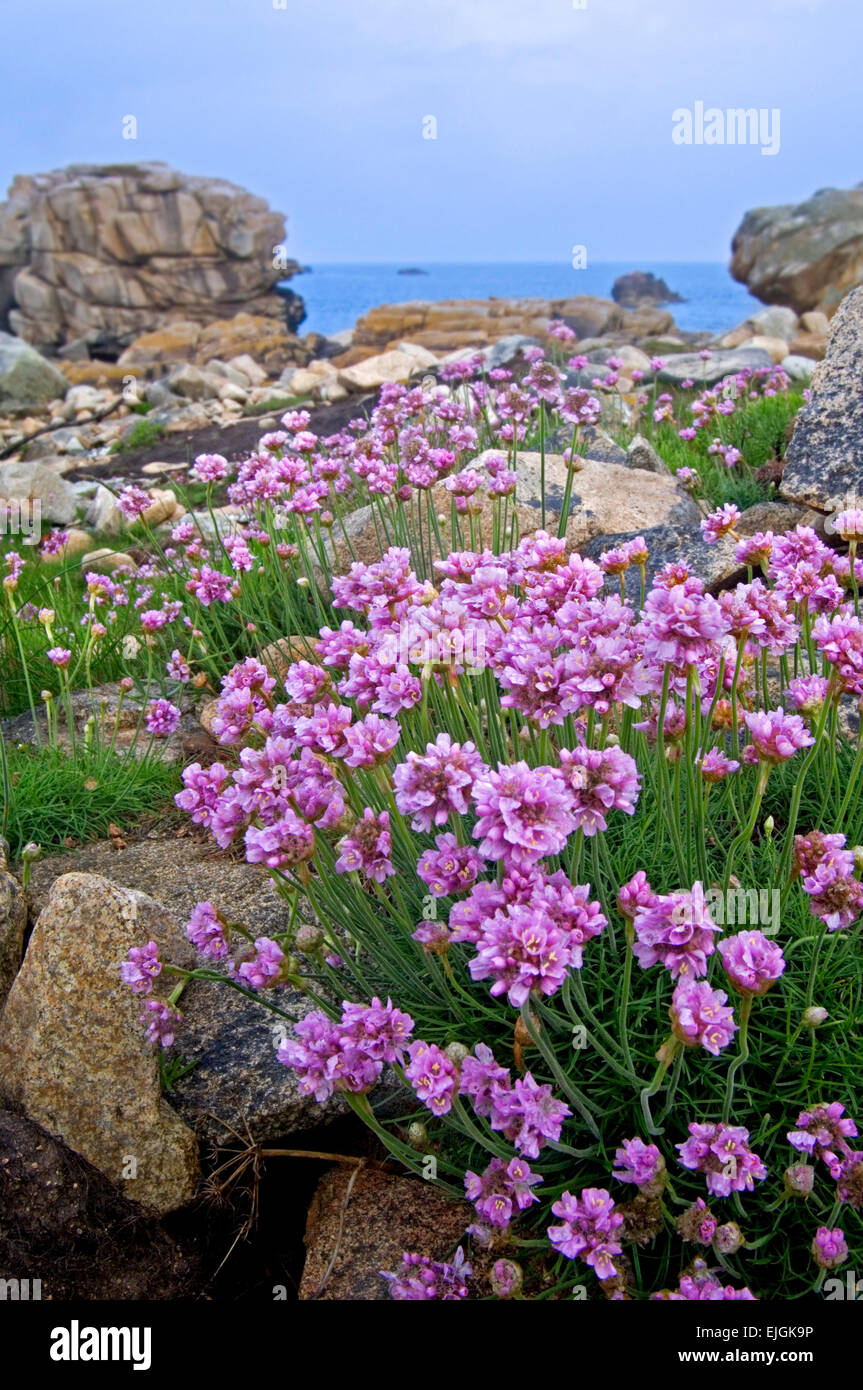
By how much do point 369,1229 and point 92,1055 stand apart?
0.93 meters

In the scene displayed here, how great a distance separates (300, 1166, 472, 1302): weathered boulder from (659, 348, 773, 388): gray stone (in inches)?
460

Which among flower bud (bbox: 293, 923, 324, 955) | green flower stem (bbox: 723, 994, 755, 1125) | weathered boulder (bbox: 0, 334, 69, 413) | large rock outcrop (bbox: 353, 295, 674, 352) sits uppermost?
large rock outcrop (bbox: 353, 295, 674, 352)

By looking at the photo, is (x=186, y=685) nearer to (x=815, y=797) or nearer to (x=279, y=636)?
(x=279, y=636)

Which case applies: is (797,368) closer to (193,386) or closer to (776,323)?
(193,386)

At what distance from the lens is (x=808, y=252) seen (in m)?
34.8

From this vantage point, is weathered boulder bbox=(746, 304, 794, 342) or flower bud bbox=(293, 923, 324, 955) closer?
flower bud bbox=(293, 923, 324, 955)

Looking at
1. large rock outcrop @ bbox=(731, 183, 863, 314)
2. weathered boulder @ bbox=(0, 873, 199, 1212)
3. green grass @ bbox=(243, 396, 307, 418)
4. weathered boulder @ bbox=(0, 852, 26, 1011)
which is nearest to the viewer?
weathered boulder @ bbox=(0, 873, 199, 1212)

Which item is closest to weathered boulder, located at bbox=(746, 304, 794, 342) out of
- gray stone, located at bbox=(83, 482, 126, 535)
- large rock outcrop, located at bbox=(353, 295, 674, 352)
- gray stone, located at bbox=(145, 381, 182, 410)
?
large rock outcrop, located at bbox=(353, 295, 674, 352)

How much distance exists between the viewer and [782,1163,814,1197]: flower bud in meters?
2.13

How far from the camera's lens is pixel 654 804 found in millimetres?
3160

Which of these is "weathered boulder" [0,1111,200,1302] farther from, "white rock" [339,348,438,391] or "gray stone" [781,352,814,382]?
"white rock" [339,348,438,391]

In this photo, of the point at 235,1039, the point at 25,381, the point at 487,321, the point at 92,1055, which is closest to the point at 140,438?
the point at 25,381

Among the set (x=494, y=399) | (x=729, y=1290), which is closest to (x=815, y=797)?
(x=729, y=1290)
